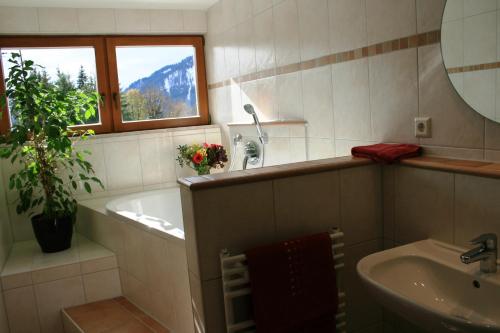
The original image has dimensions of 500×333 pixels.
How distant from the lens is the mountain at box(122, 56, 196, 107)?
405 centimetres

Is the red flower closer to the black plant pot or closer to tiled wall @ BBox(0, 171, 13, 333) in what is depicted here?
the black plant pot

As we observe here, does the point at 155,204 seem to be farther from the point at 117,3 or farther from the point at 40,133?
the point at 117,3

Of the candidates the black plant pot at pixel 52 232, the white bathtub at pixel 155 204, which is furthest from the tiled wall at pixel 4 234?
the white bathtub at pixel 155 204

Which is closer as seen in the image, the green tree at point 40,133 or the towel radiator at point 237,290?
the towel radiator at point 237,290

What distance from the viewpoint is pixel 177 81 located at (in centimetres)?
412

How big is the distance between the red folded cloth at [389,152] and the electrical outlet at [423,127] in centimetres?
6

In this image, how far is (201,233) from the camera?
1578 mm

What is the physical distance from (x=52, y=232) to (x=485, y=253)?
281cm

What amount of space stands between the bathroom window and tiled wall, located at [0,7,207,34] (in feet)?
0.27

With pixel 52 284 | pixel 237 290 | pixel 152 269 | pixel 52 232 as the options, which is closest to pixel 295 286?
pixel 237 290

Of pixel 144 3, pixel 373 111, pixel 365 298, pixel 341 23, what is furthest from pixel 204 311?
pixel 144 3

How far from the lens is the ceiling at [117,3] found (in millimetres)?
3378

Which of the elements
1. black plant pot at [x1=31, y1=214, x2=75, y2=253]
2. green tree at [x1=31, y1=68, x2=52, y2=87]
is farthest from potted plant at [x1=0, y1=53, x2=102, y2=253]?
green tree at [x1=31, y1=68, x2=52, y2=87]

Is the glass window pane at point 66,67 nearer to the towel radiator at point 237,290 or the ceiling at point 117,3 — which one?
the ceiling at point 117,3
